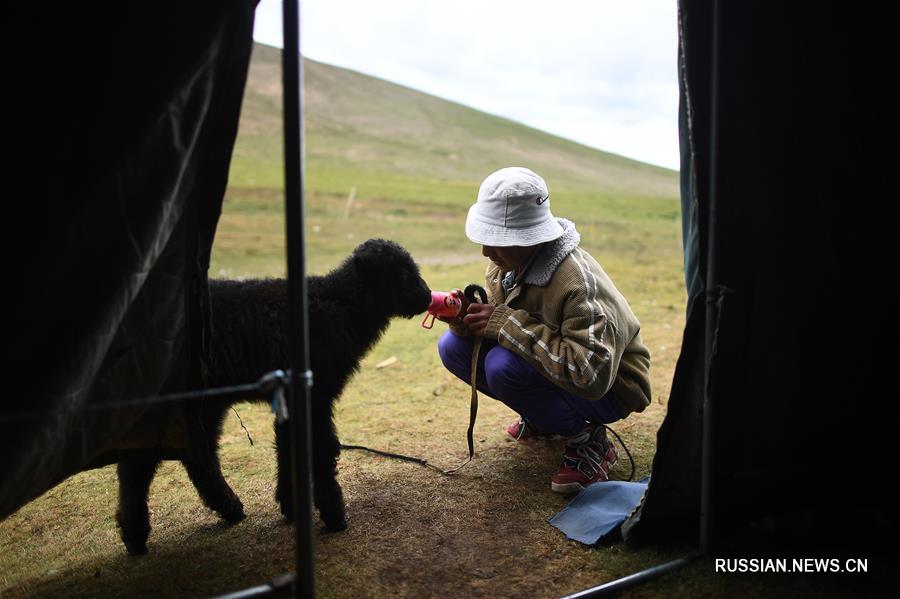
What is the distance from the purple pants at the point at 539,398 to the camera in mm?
3930

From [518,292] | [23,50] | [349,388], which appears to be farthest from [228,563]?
[349,388]

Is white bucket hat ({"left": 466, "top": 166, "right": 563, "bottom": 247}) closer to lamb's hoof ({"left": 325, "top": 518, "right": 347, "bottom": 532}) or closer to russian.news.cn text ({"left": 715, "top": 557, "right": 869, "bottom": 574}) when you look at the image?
lamb's hoof ({"left": 325, "top": 518, "right": 347, "bottom": 532})

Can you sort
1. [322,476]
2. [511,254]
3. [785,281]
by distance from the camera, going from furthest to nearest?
[511,254], [322,476], [785,281]

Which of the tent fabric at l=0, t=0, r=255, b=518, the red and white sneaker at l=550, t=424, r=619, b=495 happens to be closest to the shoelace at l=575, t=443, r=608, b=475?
the red and white sneaker at l=550, t=424, r=619, b=495

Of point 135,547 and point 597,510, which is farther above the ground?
point 597,510

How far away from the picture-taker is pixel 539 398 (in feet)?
13.1

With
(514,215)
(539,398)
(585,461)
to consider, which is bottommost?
(585,461)

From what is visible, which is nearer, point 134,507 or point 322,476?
point 134,507

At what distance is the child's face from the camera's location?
384 centimetres

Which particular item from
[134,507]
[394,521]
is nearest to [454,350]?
[394,521]

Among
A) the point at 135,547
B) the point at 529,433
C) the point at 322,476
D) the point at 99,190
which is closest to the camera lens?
the point at 99,190

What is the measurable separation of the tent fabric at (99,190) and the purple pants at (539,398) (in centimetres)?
191

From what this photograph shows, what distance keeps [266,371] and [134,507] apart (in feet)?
2.99

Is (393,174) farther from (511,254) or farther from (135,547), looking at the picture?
(135,547)
